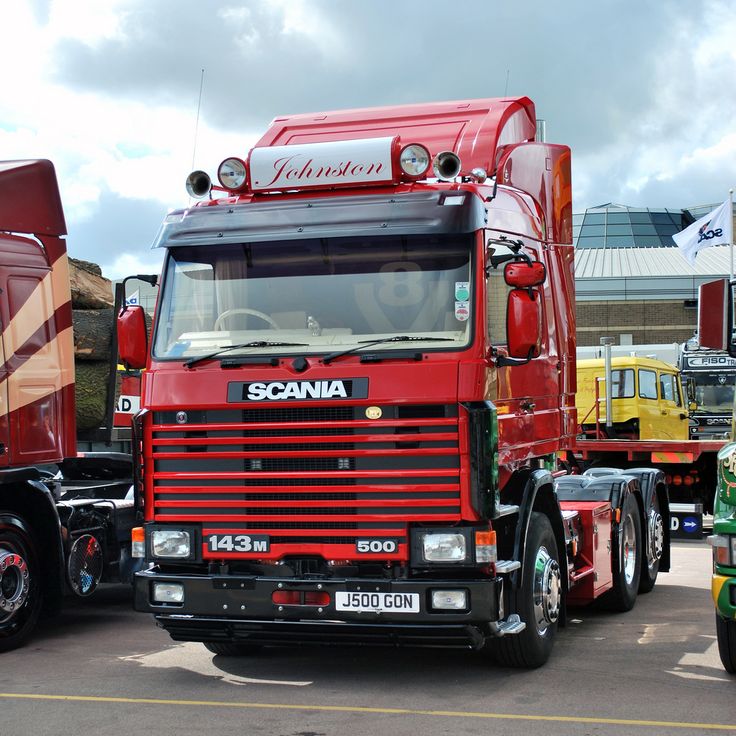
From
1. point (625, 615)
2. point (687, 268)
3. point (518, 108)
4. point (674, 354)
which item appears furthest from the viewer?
point (687, 268)

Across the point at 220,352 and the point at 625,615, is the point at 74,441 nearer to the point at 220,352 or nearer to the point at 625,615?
the point at 220,352

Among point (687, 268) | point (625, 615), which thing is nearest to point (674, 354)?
point (687, 268)

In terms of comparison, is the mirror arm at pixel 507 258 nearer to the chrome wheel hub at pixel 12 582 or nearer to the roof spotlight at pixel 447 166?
the roof spotlight at pixel 447 166

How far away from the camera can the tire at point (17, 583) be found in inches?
352

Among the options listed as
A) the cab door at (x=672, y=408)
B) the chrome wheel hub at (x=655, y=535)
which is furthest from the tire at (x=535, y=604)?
the cab door at (x=672, y=408)

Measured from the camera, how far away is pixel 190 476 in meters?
7.30

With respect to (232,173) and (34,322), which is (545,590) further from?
(34,322)

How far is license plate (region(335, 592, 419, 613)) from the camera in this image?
6.88 m

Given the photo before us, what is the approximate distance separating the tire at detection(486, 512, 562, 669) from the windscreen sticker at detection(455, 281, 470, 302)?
1.69 metres

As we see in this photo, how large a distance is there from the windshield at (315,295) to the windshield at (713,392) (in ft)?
70.9

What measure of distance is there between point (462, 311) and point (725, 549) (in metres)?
2.09

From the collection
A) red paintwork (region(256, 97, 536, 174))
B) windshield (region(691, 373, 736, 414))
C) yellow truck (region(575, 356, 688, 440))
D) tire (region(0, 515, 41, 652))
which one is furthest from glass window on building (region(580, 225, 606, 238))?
tire (region(0, 515, 41, 652))

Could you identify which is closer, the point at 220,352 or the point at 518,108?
the point at 220,352

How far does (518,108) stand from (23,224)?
4.00m
